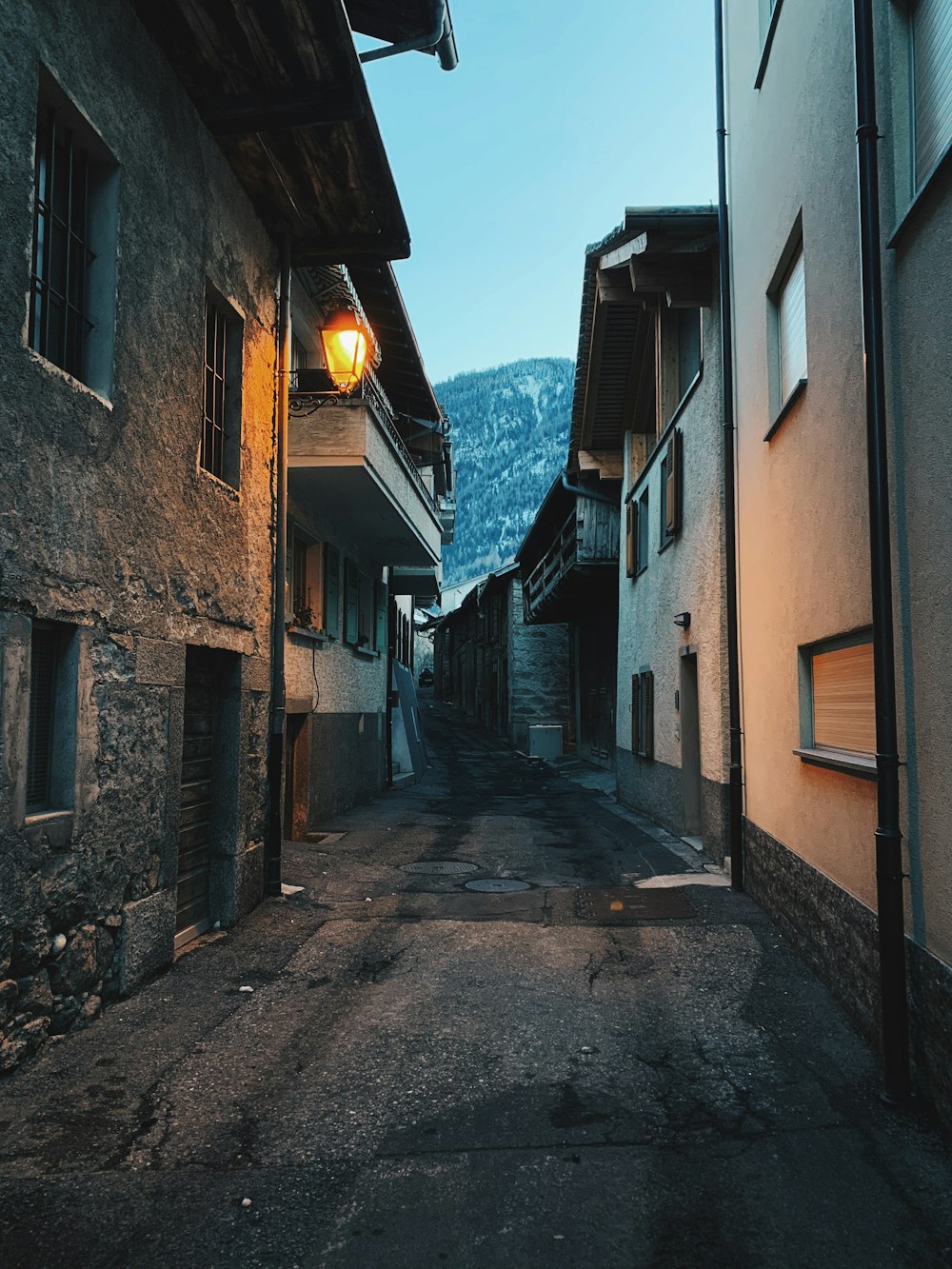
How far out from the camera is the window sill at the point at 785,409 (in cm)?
582

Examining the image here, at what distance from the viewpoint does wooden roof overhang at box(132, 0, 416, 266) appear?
549cm

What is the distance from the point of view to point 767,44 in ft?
22.6

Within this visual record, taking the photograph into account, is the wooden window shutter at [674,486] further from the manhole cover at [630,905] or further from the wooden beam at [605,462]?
the wooden beam at [605,462]

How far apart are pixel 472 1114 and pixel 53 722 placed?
2.76m

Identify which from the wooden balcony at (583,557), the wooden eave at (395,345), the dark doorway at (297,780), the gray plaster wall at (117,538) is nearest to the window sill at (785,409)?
the gray plaster wall at (117,538)

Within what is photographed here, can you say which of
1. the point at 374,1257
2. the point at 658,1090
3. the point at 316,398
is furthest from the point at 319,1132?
the point at 316,398

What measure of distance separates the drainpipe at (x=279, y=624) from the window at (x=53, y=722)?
303 cm

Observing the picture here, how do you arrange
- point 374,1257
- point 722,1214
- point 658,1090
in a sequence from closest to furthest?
point 374,1257 < point 722,1214 < point 658,1090

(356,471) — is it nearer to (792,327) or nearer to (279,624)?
(279,624)

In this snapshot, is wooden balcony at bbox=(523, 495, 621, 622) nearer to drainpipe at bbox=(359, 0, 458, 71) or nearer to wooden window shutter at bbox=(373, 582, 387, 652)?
wooden window shutter at bbox=(373, 582, 387, 652)

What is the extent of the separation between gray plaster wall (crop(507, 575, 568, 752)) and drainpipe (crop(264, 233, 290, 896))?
71.6ft

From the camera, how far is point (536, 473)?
199 metres

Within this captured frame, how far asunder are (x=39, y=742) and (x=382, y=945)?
286 cm

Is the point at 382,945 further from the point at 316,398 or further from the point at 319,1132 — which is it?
the point at 316,398
